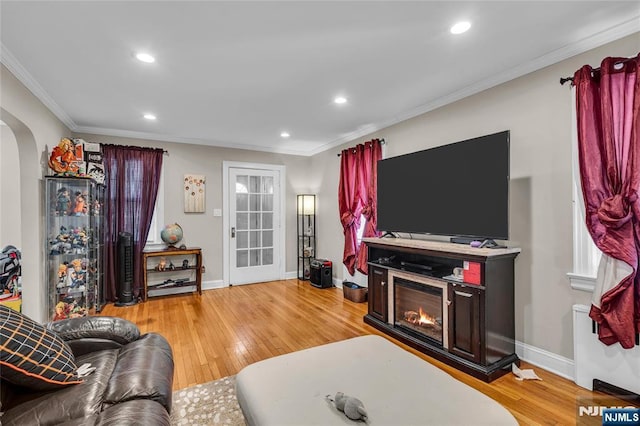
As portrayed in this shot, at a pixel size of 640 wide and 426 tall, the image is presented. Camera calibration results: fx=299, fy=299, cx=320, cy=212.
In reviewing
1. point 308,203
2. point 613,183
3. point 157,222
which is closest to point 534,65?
point 613,183

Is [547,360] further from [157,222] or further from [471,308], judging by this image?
[157,222]

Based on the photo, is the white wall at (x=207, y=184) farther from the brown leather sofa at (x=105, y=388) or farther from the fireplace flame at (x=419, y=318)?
the fireplace flame at (x=419, y=318)

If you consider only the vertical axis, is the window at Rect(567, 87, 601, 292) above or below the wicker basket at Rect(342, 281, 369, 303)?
above

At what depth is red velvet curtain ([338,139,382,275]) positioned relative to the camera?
4160mm

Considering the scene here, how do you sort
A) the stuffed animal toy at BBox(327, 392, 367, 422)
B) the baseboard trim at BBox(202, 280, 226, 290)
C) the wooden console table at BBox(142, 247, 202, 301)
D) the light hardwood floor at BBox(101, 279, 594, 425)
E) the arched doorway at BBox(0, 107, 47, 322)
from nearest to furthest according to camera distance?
the stuffed animal toy at BBox(327, 392, 367, 422) < the light hardwood floor at BBox(101, 279, 594, 425) < the arched doorway at BBox(0, 107, 47, 322) < the wooden console table at BBox(142, 247, 202, 301) < the baseboard trim at BBox(202, 280, 226, 290)

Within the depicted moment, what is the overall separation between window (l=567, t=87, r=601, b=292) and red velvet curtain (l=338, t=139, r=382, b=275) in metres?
2.14

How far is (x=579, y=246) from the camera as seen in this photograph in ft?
7.39

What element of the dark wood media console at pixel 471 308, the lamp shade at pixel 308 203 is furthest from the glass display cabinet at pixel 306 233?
the dark wood media console at pixel 471 308

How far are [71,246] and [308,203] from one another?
357cm

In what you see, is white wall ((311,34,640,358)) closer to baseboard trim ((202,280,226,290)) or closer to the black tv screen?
the black tv screen

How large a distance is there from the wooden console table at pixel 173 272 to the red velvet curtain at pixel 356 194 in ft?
7.82

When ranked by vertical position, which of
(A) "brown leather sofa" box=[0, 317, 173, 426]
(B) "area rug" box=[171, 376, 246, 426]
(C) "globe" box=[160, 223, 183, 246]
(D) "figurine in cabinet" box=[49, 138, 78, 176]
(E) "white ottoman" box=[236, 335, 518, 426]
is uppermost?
(D) "figurine in cabinet" box=[49, 138, 78, 176]

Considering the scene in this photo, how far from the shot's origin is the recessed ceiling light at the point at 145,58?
2344 mm

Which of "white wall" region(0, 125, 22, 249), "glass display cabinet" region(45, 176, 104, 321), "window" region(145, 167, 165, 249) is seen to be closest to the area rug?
"glass display cabinet" region(45, 176, 104, 321)
